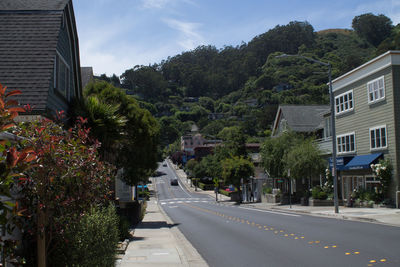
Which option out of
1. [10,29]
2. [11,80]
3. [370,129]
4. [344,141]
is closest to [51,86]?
[11,80]

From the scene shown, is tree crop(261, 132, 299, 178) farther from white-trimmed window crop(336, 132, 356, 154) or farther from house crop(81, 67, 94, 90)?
house crop(81, 67, 94, 90)

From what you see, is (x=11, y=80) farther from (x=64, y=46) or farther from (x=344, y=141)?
(x=344, y=141)

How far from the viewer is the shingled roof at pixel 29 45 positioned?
12.5 metres

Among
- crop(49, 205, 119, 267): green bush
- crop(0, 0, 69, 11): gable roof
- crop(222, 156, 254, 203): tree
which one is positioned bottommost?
crop(49, 205, 119, 267): green bush

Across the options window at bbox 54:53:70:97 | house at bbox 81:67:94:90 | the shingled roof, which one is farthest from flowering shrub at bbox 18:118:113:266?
house at bbox 81:67:94:90

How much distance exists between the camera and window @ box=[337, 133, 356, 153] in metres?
34.9

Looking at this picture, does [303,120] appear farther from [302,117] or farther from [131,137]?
[131,137]

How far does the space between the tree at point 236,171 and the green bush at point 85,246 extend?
44.0 m

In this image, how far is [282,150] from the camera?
136 ft

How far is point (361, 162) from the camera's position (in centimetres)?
3183

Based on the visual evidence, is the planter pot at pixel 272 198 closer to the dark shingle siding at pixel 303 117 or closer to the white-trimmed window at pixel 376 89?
the dark shingle siding at pixel 303 117

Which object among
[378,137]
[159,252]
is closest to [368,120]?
[378,137]

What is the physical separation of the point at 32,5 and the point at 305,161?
2673 cm

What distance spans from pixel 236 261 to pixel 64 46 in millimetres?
8956
